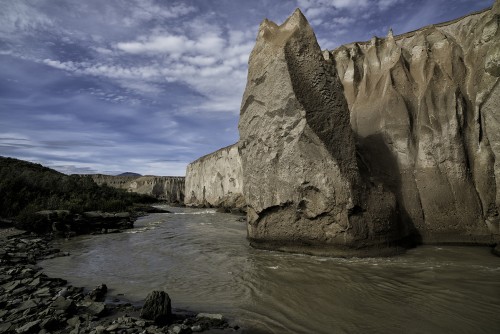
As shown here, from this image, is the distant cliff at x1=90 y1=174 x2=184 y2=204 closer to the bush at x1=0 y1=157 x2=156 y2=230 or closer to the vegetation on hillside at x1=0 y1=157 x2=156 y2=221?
the bush at x1=0 y1=157 x2=156 y2=230

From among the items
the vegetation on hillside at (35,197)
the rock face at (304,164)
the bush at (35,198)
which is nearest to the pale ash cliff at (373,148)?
the rock face at (304,164)

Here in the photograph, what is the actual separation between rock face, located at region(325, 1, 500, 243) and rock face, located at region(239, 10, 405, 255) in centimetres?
147

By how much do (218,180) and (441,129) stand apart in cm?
2494

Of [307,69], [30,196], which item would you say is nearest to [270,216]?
[307,69]

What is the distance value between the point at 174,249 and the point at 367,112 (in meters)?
7.55

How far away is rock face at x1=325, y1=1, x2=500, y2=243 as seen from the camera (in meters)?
7.91

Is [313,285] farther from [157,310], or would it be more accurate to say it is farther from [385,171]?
[385,171]

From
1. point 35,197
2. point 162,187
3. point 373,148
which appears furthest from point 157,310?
point 162,187

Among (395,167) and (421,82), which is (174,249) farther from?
(421,82)

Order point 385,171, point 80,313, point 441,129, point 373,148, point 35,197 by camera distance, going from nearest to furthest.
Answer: point 80,313, point 441,129, point 385,171, point 373,148, point 35,197

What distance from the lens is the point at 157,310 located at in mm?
3773

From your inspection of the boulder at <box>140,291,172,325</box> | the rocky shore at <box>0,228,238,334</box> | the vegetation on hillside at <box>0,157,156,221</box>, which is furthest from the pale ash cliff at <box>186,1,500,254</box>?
the vegetation on hillside at <box>0,157,156,221</box>

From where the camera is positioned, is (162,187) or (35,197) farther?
(162,187)

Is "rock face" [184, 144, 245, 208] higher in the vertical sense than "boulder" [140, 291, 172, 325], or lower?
higher
